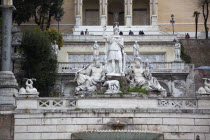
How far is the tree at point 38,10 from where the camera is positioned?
2379 inches

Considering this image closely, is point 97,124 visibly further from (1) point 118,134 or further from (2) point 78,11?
(2) point 78,11

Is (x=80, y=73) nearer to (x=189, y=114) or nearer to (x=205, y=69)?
(x=189, y=114)

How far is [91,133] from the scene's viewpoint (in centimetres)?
3453

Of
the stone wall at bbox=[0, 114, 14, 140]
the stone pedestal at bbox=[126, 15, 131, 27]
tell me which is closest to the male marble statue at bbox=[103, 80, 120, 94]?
the stone wall at bbox=[0, 114, 14, 140]

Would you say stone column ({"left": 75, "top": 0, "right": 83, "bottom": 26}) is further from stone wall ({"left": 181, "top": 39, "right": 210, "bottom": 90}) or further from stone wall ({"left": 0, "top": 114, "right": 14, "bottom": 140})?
stone wall ({"left": 0, "top": 114, "right": 14, "bottom": 140})

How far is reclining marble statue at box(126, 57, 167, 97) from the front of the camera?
37938 mm

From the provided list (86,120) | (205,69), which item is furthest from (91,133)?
(205,69)

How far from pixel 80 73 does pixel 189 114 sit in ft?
22.3

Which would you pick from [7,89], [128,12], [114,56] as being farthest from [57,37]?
[7,89]

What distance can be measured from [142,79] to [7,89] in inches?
303

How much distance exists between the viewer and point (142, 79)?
38.3m

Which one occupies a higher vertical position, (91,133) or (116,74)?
(116,74)

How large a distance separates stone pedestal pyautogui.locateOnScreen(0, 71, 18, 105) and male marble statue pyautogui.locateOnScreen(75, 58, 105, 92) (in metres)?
3.64

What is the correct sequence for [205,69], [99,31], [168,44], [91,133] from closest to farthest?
[91,133]
[205,69]
[168,44]
[99,31]
